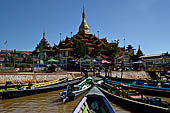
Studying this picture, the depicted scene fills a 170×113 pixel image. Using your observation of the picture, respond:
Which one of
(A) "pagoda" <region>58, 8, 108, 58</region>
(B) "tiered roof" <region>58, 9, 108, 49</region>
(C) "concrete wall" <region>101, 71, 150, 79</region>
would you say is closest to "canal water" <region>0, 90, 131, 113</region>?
(C) "concrete wall" <region>101, 71, 150, 79</region>

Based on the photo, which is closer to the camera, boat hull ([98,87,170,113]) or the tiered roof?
boat hull ([98,87,170,113])

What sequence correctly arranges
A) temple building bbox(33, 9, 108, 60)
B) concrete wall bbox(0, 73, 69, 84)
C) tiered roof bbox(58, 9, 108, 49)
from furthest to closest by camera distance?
1. tiered roof bbox(58, 9, 108, 49)
2. temple building bbox(33, 9, 108, 60)
3. concrete wall bbox(0, 73, 69, 84)

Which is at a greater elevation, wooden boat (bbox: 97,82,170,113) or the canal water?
wooden boat (bbox: 97,82,170,113)

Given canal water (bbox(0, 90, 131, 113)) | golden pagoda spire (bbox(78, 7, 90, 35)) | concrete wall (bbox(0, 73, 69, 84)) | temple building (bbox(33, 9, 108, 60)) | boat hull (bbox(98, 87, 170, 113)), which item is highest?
golden pagoda spire (bbox(78, 7, 90, 35))

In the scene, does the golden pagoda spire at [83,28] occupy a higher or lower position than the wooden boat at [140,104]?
higher

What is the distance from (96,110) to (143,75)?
28580 mm

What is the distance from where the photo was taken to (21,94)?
550 inches

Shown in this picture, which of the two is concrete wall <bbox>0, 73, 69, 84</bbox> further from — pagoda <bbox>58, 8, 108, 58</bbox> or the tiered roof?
the tiered roof

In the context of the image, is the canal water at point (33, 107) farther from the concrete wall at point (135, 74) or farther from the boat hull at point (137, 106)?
the concrete wall at point (135, 74)

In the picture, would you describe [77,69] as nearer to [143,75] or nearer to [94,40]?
[143,75]

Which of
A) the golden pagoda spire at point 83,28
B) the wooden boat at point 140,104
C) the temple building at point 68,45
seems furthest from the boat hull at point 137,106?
the golden pagoda spire at point 83,28

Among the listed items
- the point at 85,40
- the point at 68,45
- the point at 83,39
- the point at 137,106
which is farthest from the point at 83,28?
the point at 137,106

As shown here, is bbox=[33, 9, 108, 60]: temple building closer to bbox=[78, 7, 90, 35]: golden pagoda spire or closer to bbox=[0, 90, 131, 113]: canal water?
bbox=[78, 7, 90, 35]: golden pagoda spire

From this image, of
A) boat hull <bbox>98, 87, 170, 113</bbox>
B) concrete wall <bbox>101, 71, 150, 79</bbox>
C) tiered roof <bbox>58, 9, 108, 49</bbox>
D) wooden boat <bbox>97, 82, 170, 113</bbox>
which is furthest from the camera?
tiered roof <bbox>58, 9, 108, 49</bbox>
